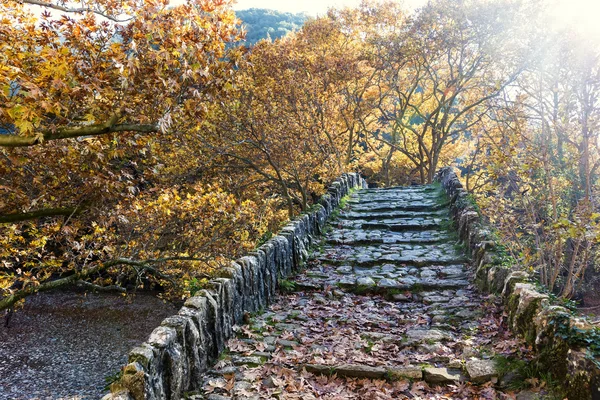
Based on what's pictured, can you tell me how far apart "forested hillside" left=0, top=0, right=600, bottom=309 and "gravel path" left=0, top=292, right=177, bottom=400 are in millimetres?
2599

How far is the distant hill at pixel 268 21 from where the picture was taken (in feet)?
184

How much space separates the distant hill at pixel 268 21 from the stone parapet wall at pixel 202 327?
2053 inches

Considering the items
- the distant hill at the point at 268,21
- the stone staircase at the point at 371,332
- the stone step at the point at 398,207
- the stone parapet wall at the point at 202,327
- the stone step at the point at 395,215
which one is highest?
the distant hill at the point at 268,21

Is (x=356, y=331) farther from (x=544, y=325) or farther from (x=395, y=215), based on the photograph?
(x=395, y=215)

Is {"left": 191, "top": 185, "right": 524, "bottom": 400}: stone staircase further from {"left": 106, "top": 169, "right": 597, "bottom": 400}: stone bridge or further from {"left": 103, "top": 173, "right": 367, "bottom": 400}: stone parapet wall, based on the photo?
{"left": 103, "top": 173, "right": 367, "bottom": 400}: stone parapet wall

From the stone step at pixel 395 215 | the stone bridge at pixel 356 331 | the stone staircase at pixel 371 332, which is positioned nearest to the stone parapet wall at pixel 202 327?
the stone bridge at pixel 356 331

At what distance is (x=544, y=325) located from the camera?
422cm

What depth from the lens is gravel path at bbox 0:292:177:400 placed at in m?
13.9

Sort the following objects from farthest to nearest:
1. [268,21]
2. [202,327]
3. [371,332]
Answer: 1. [268,21]
2. [371,332]
3. [202,327]

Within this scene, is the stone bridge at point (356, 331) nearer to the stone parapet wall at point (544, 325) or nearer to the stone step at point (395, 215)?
the stone parapet wall at point (544, 325)

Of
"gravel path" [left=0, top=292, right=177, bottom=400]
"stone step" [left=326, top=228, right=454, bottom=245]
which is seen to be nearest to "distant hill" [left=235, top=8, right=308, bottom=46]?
"gravel path" [left=0, top=292, right=177, bottom=400]

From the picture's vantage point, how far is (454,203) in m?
11.0

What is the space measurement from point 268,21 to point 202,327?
64816 mm

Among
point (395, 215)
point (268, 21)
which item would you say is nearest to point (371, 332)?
point (395, 215)
